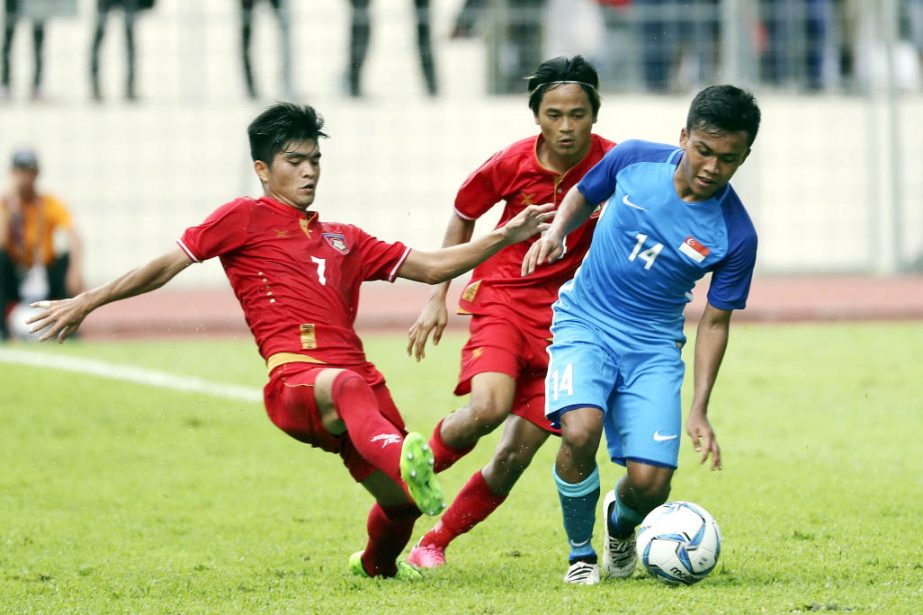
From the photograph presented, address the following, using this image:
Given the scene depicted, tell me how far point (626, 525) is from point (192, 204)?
1248 cm

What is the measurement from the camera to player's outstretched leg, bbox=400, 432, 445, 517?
5.18m

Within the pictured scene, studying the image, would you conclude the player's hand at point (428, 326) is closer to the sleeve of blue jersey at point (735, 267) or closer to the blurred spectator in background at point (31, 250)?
the sleeve of blue jersey at point (735, 267)

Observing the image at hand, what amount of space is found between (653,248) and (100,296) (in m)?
1.98

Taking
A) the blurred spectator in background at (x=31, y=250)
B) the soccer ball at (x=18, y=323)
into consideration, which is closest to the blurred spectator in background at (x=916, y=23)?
the blurred spectator in background at (x=31, y=250)

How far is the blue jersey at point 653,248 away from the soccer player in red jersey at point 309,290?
0.98 ft

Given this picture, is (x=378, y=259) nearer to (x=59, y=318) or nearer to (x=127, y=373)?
(x=59, y=318)

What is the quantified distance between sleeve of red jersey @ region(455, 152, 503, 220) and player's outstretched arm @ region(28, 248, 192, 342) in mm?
1325

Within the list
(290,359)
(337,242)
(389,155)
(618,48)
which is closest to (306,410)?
(290,359)

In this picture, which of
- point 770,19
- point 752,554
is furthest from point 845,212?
point 752,554

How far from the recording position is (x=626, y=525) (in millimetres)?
5883

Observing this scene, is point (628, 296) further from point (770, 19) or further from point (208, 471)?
point (770, 19)

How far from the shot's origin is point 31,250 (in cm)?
1416

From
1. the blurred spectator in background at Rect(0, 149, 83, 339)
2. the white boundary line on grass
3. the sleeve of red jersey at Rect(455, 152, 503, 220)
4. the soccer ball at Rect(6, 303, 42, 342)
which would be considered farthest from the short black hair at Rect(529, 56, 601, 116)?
the soccer ball at Rect(6, 303, 42, 342)

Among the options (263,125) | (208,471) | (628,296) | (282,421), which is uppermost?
(263,125)
